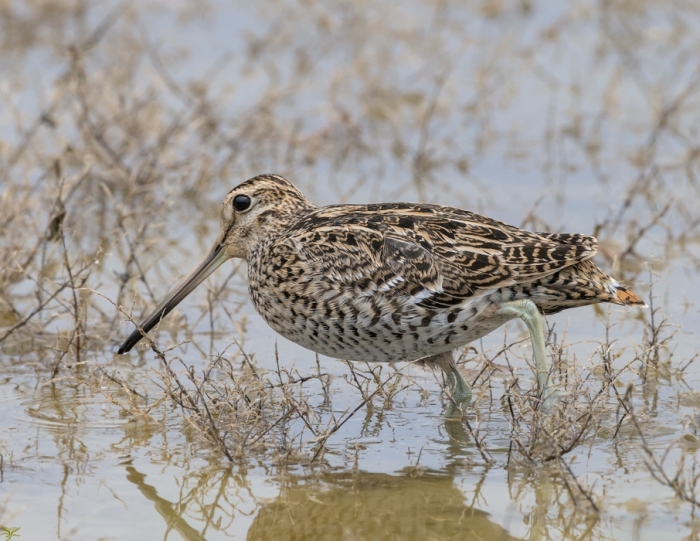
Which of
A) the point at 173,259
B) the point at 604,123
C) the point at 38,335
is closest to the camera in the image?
the point at 38,335

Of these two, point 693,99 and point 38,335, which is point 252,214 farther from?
point 693,99

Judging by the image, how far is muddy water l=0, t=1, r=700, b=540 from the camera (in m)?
4.82

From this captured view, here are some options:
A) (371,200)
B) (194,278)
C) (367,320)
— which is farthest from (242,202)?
(371,200)

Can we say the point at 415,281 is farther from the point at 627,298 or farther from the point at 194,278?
the point at 194,278

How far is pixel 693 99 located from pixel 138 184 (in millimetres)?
4960

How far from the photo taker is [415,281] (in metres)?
5.43

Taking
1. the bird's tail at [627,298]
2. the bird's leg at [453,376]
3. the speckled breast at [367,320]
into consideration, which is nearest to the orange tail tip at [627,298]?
the bird's tail at [627,298]

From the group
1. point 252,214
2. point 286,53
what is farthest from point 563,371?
point 286,53

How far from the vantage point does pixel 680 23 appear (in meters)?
12.3

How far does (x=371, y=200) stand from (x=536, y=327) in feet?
12.1

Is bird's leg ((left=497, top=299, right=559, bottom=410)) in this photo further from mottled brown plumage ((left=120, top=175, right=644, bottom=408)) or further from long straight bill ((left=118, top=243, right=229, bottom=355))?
long straight bill ((left=118, top=243, right=229, bottom=355))

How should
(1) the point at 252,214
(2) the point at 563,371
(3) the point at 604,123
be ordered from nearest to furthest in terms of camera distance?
(2) the point at 563,371
(1) the point at 252,214
(3) the point at 604,123

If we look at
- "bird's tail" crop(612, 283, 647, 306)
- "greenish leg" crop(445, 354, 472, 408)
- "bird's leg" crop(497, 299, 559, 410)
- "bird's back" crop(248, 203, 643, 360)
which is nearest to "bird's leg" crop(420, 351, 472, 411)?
"greenish leg" crop(445, 354, 472, 408)

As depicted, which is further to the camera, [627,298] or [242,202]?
[242,202]
